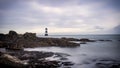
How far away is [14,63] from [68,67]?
4620mm

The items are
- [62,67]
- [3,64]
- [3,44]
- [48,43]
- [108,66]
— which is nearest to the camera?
[3,64]

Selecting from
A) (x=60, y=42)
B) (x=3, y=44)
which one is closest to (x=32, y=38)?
(x=60, y=42)

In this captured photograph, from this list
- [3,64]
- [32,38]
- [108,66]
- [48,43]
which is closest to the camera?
[3,64]

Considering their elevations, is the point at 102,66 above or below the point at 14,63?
below

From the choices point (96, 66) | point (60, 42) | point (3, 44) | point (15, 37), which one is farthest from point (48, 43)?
point (96, 66)

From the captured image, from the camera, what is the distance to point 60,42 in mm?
41281

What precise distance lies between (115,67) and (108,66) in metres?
0.80

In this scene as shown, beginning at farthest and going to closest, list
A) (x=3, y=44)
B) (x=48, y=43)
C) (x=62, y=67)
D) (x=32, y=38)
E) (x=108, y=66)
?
1. (x=32, y=38)
2. (x=48, y=43)
3. (x=3, y=44)
4. (x=108, y=66)
5. (x=62, y=67)

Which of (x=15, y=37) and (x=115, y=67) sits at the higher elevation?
(x=15, y=37)

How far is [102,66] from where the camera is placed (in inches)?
567

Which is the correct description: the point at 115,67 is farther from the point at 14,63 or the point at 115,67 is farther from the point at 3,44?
the point at 3,44

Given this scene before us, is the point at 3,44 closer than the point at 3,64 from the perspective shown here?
No

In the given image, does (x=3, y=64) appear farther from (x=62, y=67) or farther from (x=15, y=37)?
(x=15, y=37)

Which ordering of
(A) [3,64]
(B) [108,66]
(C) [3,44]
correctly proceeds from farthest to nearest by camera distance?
(C) [3,44], (B) [108,66], (A) [3,64]
